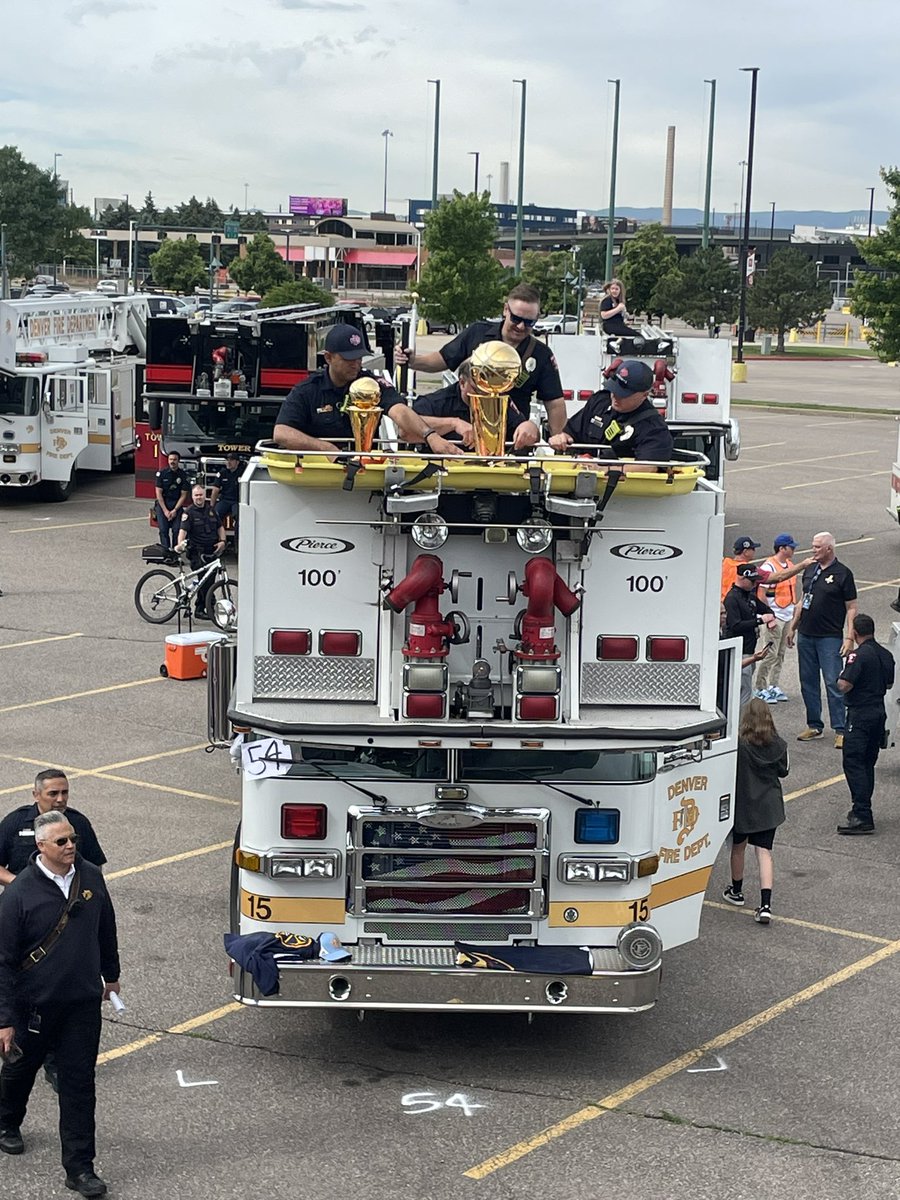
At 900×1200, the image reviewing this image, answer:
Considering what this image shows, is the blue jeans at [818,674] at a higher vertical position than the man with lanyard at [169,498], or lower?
lower

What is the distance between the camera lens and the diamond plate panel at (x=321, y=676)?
8281 millimetres

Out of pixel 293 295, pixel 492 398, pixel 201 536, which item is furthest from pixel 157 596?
pixel 293 295

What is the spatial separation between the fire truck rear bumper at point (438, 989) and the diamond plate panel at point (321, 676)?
1.28m

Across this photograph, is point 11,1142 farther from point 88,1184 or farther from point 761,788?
point 761,788

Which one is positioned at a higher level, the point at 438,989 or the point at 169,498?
the point at 169,498

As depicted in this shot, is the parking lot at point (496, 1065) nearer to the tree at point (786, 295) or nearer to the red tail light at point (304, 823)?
the red tail light at point (304, 823)

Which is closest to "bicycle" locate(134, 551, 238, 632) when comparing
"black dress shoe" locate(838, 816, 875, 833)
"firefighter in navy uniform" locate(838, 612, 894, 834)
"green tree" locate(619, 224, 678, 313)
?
"firefighter in navy uniform" locate(838, 612, 894, 834)

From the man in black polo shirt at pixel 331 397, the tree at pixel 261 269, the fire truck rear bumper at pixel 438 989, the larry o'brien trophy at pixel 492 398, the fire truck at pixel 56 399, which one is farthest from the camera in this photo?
the tree at pixel 261 269

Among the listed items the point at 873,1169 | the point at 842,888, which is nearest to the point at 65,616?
the point at 842,888

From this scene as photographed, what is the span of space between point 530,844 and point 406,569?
1463 mm

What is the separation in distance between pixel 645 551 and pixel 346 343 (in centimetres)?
229

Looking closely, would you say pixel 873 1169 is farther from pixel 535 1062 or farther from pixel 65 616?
pixel 65 616

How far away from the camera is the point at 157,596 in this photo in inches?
774

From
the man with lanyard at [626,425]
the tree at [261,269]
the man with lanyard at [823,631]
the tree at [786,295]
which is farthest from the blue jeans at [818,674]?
the tree at [261,269]
